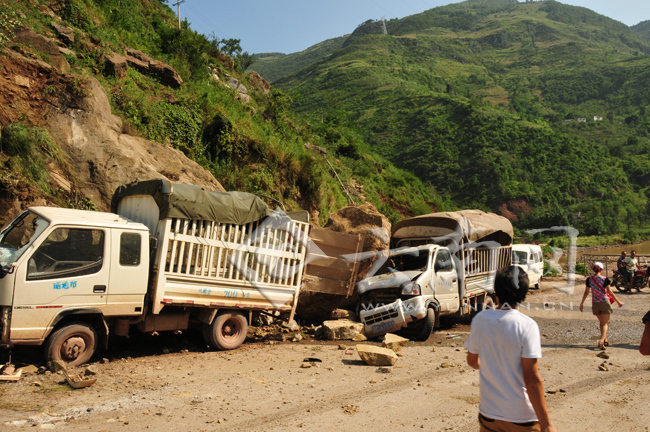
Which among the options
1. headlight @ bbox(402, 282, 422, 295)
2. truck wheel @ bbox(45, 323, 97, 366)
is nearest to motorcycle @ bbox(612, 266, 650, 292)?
headlight @ bbox(402, 282, 422, 295)

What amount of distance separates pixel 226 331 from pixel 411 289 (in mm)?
3783

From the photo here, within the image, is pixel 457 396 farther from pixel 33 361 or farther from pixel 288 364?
pixel 33 361

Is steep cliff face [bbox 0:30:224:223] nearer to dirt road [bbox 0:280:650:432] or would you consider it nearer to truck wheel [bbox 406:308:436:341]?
dirt road [bbox 0:280:650:432]

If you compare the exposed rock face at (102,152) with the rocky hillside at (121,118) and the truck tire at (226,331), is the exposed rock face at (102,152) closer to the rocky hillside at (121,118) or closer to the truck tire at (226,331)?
the rocky hillside at (121,118)

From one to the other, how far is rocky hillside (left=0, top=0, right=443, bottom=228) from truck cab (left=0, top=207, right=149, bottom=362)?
119 inches

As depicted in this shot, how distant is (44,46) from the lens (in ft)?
41.4

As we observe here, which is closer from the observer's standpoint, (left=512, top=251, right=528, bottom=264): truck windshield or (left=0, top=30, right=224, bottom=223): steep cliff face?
(left=0, top=30, right=224, bottom=223): steep cliff face

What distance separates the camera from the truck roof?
668 cm

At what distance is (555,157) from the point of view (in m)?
75.4

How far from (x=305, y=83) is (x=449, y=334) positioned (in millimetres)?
101016

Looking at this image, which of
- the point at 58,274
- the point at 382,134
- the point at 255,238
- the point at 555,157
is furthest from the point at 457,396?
the point at 555,157

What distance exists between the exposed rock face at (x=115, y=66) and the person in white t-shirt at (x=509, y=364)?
1495cm

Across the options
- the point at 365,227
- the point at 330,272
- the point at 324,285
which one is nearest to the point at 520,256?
the point at 365,227

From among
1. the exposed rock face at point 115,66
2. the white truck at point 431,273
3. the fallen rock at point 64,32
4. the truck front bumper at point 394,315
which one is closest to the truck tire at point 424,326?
the white truck at point 431,273
